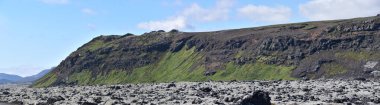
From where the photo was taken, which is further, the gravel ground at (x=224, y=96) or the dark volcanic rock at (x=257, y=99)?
the gravel ground at (x=224, y=96)

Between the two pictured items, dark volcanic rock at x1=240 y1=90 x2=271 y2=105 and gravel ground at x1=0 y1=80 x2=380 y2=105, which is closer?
dark volcanic rock at x1=240 y1=90 x2=271 y2=105

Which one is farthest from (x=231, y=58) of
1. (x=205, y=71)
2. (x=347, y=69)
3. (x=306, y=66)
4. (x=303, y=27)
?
(x=347, y=69)

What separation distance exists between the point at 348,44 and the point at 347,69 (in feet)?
53.0

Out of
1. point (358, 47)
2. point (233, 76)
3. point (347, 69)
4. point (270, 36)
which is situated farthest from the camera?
point (270, 36)

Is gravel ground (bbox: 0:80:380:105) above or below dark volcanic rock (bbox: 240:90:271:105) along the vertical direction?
below

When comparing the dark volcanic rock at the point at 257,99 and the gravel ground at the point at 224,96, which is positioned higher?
the dark volcanic rock at the point at 257,99

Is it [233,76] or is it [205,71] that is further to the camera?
[205,71]

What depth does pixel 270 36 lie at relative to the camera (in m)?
194

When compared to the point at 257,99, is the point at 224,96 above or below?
below

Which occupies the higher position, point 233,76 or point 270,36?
point 270,36

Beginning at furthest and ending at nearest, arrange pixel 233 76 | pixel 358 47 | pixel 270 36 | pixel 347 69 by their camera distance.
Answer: pixel 270 36, pixel 233 76, pixel 358 47, pixel 347 69

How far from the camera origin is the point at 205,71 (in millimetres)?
195750

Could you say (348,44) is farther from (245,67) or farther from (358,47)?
(245,67)

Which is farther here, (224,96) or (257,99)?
(224,96)
